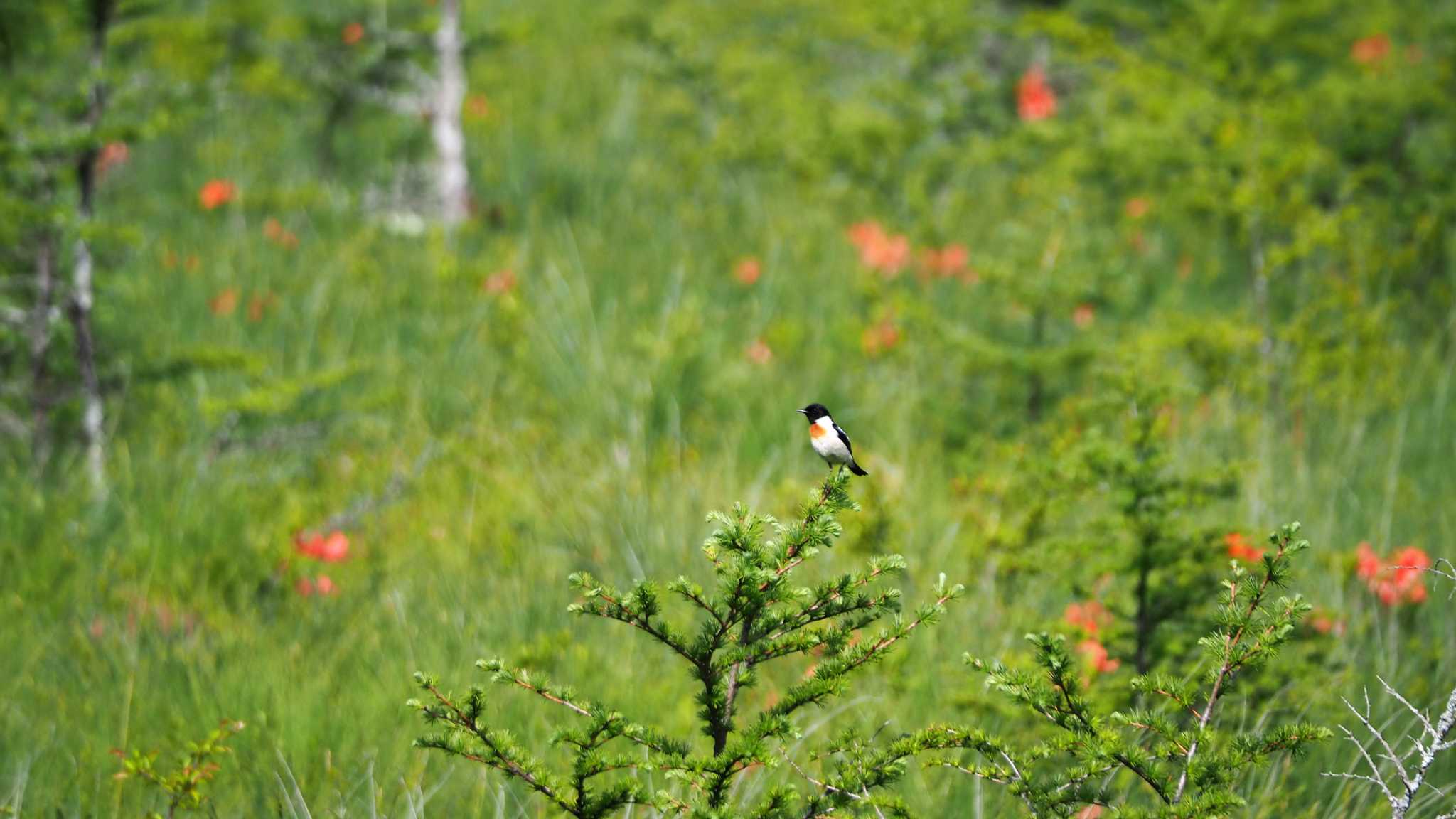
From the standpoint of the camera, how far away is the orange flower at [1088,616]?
312 centimetres

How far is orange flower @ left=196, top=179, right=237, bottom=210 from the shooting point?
612 cm

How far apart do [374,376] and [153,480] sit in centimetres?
116

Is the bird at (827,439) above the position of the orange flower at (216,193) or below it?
above

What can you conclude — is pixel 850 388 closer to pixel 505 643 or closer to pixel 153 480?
pixel 505 643

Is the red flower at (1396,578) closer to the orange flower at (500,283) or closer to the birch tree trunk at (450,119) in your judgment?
the orange flower at (500,283)

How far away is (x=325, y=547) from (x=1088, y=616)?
2445 mm

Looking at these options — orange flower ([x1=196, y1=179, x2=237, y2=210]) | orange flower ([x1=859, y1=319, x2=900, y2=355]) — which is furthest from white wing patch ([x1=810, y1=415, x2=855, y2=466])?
orange flower ([x1=196, y1=179, x2=237, y2=210])

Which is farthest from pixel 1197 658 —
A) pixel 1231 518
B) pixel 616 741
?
pixel 616 741

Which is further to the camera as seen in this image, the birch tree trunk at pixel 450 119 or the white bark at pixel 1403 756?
the birch tree trunk at pixel 450 119

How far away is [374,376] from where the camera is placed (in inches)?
202

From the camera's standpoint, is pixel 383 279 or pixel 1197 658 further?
pixel 383 279

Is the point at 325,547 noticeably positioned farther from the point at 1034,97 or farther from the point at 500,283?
the point at 1034,97

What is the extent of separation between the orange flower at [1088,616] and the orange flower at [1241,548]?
1.17 feet

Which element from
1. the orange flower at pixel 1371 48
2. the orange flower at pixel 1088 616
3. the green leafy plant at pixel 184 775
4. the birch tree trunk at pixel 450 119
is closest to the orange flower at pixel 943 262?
the birch tree trunk at pixel 450 119
